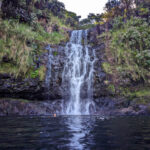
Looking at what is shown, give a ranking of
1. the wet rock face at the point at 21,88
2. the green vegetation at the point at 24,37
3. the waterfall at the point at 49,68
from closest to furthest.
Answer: the wet rock face at the point at 21,88 < the green vegetation at the point at 24,37 < the waterfall at the point at 49,68

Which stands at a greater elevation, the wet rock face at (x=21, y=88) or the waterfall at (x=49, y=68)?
the waterfall at (x=49, y=68)

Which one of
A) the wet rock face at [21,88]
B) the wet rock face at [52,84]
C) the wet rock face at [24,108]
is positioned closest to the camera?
the wet rock face at [24,108]

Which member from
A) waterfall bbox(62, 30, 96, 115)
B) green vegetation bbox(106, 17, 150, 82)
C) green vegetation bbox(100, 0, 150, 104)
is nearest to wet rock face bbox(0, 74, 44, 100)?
waterfall bbox(62, 30, 96, 115)

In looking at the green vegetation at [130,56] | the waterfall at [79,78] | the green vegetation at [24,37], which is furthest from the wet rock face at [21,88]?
the green vegetation at [130,56]

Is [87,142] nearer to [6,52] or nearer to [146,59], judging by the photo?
[6,52]

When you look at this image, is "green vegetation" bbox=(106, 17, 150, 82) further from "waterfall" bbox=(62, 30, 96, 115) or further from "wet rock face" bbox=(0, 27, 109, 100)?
"waterfall" bbox=(62, 30, 96, 115)

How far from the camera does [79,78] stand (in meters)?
18.0

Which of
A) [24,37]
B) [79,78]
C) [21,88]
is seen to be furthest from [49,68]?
[24,37]

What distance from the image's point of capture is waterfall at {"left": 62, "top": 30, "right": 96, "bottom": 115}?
16.3 m

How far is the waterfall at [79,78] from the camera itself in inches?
643

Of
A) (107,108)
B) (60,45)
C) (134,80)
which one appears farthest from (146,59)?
(60,45)

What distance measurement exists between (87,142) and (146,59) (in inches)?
632

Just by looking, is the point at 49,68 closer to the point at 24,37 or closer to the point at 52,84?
the point at 52,84

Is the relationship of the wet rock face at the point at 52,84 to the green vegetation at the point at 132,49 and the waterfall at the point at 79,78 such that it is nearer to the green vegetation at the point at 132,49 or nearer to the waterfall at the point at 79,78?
the waterfall at the point at 79,78
